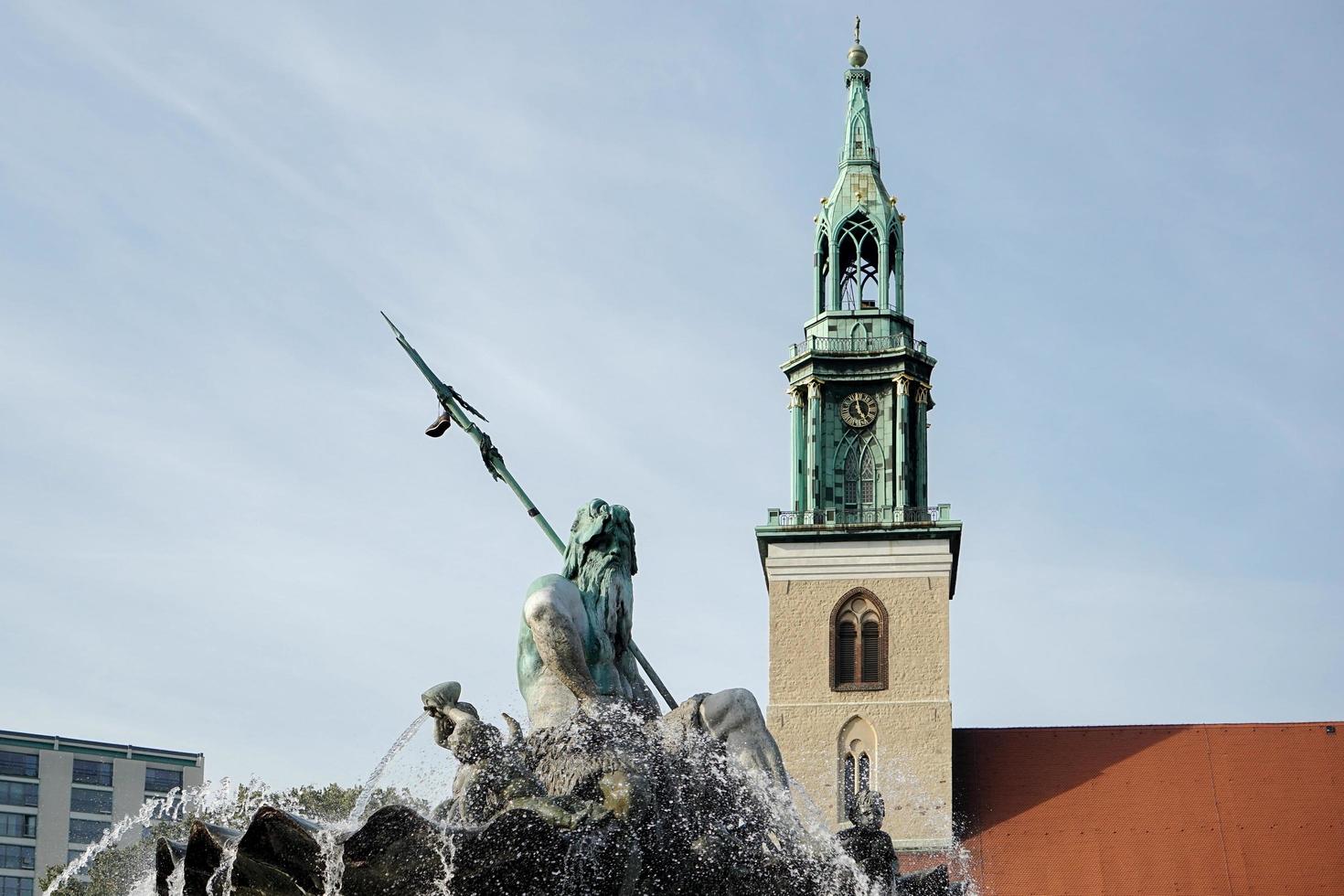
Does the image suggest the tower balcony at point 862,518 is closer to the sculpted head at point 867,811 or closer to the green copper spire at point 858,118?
the green copper spire at point 858,118

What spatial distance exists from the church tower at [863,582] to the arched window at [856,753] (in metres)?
0.04

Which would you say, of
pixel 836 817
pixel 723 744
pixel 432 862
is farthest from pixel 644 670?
pixel 836 817

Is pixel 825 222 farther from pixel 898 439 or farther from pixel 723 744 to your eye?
pixel 723 744

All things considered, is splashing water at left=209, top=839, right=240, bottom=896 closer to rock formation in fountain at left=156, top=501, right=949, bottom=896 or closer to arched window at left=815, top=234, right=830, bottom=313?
rock formation in fountain at left=156, top=501, right=949, bottom=896

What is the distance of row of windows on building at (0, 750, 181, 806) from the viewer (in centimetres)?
7544

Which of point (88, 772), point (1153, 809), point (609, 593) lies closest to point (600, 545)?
point (609, 593)

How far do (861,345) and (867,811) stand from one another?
42.6m

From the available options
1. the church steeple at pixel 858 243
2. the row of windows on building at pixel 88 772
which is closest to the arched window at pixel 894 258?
the church steeple at pixel 858 243

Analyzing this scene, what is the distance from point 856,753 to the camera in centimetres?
4831

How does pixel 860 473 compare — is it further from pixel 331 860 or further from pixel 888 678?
pixel 331 860

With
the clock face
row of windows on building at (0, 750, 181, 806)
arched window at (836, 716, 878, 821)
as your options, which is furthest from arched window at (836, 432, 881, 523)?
row of windows on building at (0, 750, 181, 806)

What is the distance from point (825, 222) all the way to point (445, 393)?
4350 cm

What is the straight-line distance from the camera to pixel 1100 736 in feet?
167

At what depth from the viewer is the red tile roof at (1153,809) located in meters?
47.2
